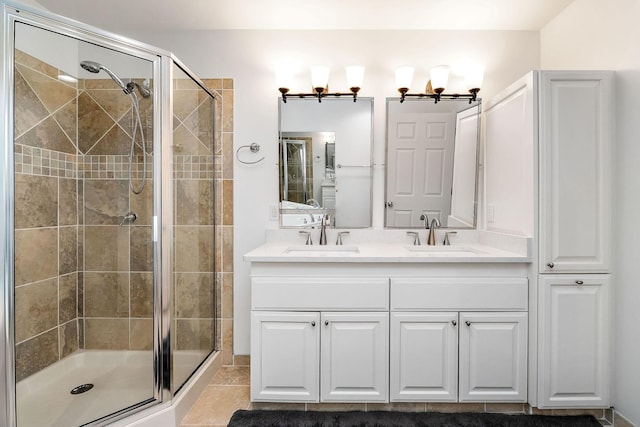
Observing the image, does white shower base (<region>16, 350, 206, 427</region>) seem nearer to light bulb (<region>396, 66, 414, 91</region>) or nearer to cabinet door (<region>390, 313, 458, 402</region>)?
cabinet door (<region>390, 313, 458, 402</region>)

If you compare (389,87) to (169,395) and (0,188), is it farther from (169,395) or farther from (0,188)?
(169,395)

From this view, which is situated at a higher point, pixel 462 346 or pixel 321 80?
pixel 321 80

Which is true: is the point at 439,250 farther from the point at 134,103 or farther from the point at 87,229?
the point at 87,229

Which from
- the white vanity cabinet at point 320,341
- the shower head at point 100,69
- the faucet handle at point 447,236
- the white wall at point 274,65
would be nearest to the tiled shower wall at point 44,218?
→ the shower head at point 100,69

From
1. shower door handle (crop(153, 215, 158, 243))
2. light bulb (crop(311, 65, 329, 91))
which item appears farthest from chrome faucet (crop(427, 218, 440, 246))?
shower door handle (crop(153, 215, 158, 243))

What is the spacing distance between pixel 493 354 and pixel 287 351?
1.10 metres

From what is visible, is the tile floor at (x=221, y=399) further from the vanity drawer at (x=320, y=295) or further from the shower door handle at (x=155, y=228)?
the shower door handle at (x=155, y=228)

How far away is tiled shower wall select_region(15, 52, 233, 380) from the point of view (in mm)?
1703

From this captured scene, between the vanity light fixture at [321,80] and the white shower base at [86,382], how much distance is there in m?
1.82

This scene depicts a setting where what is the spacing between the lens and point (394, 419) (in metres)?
1.78

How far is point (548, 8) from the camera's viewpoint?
2.12m

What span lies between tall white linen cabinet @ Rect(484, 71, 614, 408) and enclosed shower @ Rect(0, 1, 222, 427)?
195 centimetres

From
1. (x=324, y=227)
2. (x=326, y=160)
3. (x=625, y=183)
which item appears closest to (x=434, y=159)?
(x=326, y=160)

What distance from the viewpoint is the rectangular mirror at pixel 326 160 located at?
2.38m
